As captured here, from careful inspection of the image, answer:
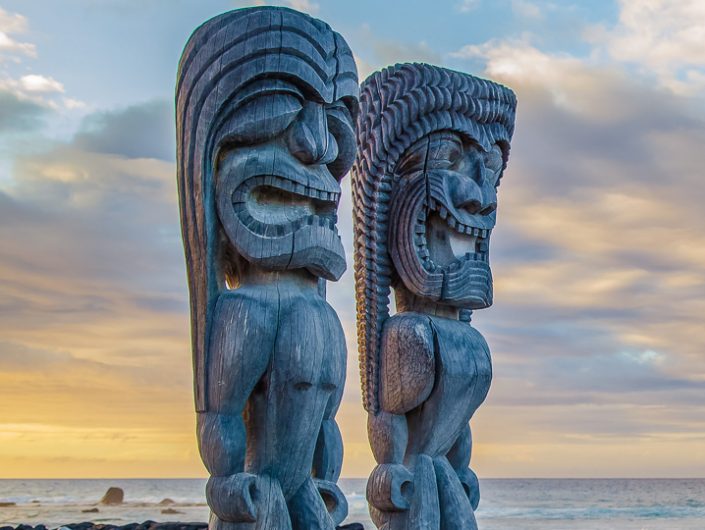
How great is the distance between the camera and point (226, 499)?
200 inches

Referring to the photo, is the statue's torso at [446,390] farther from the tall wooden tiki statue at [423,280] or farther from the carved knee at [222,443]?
the carved knee at [222,443]

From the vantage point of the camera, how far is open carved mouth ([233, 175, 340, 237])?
543cm

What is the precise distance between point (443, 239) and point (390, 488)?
67.7 inches

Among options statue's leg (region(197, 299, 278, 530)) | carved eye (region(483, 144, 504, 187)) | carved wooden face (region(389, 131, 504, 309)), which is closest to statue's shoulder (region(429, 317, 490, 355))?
carved wooden face (region(389, 131, 504, 309))

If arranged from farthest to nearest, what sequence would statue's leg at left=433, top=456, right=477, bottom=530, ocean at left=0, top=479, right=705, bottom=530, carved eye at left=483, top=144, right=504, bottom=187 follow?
ocean at left=0, top=479, right=705, bottom=530 → carved eye at left=483, top=144, right=504, bottom=187 → statue's leg at left=433, top=456, right=477, bottom=530

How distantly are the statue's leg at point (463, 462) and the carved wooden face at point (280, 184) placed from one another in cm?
209

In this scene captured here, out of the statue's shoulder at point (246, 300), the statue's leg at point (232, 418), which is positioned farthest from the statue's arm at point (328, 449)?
the statue's shoulder at point (246, 300)

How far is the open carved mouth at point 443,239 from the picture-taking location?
6.95 meters

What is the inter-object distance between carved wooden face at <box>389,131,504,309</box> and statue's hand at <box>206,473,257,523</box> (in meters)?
2.25

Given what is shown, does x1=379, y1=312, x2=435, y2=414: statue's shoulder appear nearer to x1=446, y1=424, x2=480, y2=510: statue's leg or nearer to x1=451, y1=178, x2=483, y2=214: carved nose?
x1=446, y1=424, x2=480, y2=510: statue's leg

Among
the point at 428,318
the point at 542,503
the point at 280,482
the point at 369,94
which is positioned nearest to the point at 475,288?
the point at 428,318

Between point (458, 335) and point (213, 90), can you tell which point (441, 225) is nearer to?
point (458, 335)

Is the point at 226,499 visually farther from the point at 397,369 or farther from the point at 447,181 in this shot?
the point at 447,181

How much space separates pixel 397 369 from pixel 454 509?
990mm
